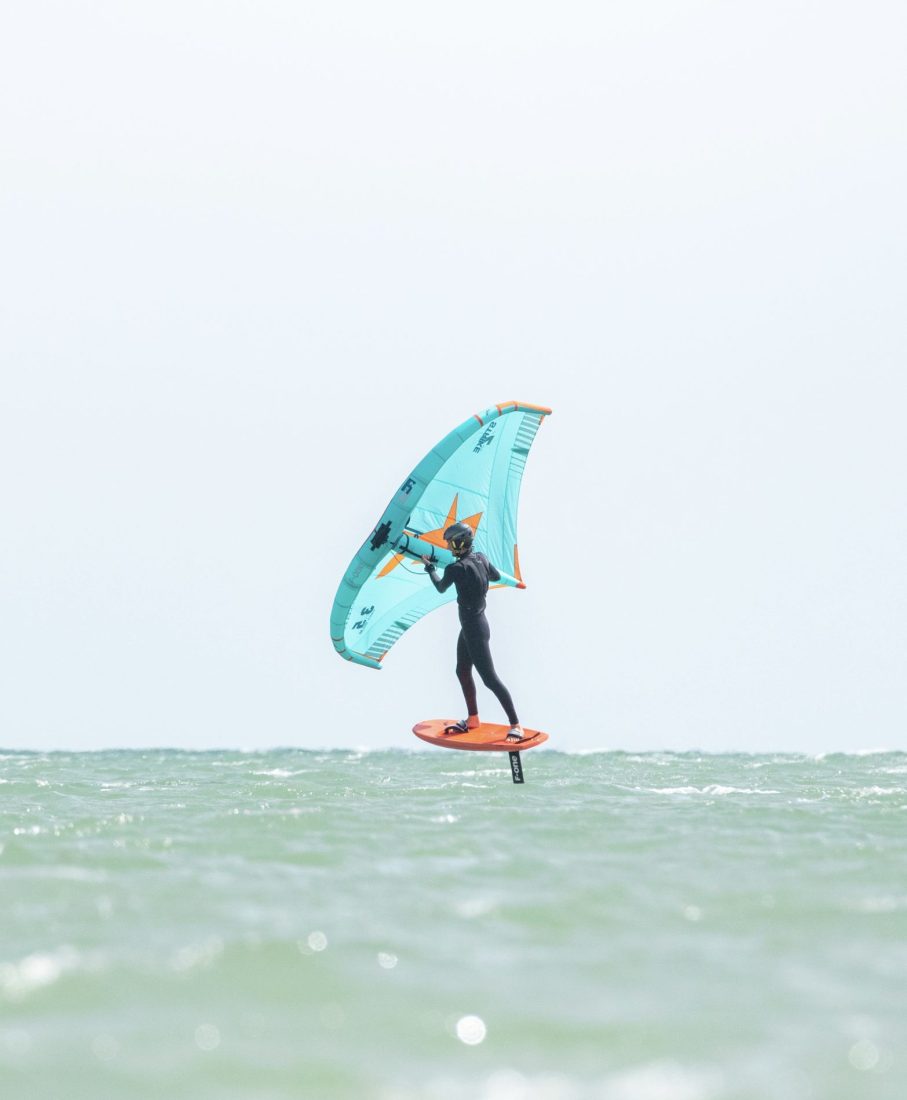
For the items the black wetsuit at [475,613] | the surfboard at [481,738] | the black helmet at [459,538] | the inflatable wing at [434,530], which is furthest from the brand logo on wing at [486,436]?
the surfboard at [481,738]

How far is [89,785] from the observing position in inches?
606

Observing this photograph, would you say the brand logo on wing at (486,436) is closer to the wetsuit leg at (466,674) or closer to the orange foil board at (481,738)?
the wetsuit leg at (466,674)

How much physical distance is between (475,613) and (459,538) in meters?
0.84

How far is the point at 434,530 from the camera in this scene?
1300 cm

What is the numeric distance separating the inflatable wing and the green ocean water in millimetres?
2725

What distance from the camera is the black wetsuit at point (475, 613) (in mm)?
12180

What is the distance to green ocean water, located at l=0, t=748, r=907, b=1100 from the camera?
4820mm


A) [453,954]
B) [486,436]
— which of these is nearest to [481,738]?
[486,436]

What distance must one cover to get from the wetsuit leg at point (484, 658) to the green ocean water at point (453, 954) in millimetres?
1141

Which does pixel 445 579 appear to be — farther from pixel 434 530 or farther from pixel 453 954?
pixel 453 954

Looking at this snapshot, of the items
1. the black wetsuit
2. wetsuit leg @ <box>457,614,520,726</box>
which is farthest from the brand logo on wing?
wetsuit leg @ <box>457,614,520,726</box>

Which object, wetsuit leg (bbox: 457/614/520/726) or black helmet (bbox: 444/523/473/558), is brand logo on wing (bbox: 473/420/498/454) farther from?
wetsuit leg (bbox: 457/614/520/726)

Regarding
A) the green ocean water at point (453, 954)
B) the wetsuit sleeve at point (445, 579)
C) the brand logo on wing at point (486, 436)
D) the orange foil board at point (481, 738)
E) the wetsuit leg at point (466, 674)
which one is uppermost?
the brand logo on wing at point (486, 436)

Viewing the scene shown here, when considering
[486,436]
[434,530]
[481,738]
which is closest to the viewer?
[481,738]
